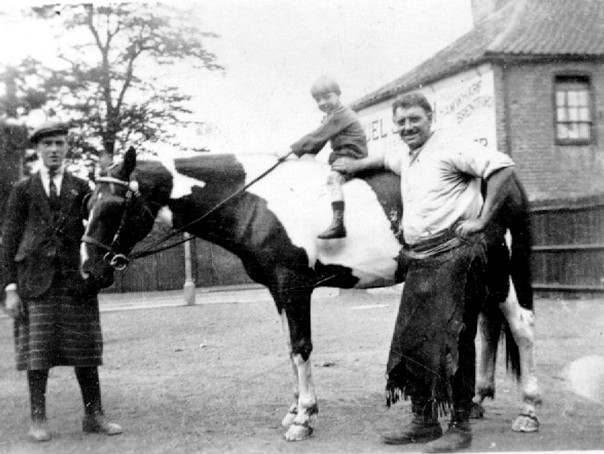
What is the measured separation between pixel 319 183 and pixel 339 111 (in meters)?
0.56

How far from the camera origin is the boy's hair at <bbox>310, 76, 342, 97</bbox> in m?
4.52

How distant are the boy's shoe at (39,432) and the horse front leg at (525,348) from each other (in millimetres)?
3104

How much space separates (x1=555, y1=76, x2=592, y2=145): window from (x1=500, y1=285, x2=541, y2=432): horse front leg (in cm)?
629

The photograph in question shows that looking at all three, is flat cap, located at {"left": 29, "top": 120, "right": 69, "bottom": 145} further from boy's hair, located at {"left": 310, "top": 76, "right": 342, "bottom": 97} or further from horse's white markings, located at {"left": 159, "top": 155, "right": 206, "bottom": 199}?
boy's hair, located at {"left": 310, "top": 76, "right": 342, "bottom": 97}

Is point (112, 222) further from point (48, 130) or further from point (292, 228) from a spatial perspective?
point (292, 228)

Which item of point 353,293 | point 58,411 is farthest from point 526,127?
point 58,411

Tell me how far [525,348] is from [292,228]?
5.91 ft

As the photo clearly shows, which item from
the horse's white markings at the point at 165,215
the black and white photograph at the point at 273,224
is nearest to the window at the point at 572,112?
the black and white photograph at the point at 273,224

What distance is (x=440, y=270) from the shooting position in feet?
12.3

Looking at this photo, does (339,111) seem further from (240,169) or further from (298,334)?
(298,334)

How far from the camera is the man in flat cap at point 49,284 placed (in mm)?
4230

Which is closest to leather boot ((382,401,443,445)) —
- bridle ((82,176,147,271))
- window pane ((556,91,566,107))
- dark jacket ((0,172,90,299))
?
bridle ((82,176,147,271))

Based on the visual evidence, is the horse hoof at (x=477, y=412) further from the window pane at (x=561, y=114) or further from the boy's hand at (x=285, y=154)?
the window pane at (x=561, y=114)

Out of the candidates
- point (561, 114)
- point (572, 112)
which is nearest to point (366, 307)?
point (561, 114)
